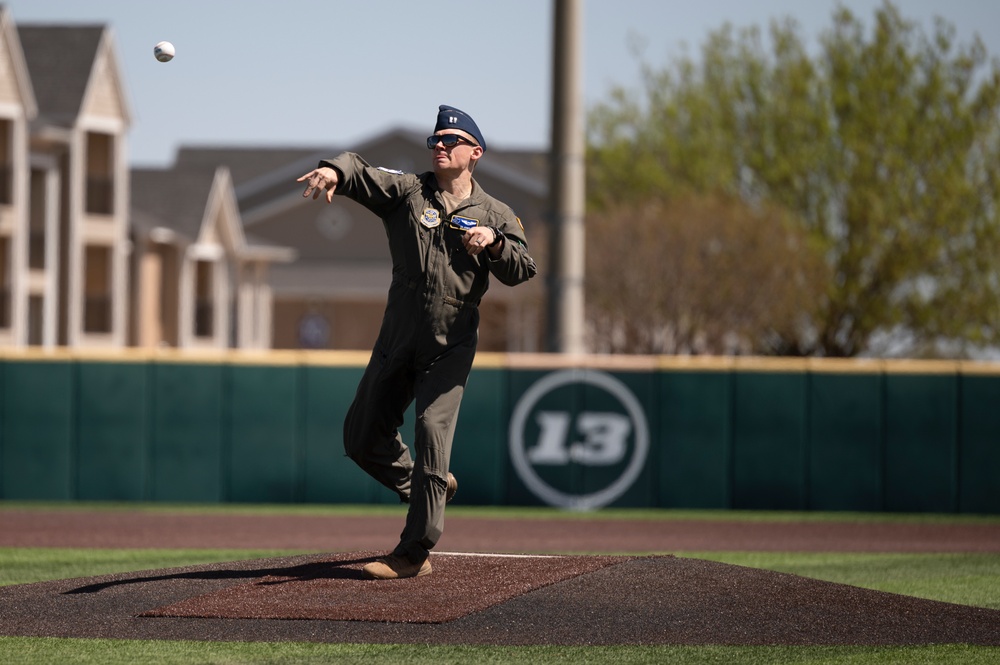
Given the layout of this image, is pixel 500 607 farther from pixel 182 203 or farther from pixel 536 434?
pixel 182 203

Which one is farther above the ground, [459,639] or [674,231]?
[674,231]

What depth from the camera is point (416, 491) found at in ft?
24.9

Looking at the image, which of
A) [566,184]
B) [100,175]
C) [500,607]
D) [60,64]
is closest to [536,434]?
[566,184]

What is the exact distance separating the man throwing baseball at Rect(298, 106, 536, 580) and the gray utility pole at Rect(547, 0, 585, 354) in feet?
32.6

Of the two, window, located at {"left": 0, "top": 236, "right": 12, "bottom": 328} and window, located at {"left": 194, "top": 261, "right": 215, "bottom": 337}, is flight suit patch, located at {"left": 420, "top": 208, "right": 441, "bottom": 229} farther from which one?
window, located at {"left": 194, "top": 261, "right": 215, "bottom": 337}

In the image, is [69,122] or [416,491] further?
[69,122]

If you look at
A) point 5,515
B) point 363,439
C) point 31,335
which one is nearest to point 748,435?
point 5,515

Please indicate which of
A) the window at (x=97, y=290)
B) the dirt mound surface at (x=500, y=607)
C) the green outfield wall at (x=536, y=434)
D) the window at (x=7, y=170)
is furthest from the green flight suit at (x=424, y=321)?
the window at (x=97, y=290)

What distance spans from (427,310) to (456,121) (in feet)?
3.19

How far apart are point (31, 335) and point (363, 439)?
27163 mm

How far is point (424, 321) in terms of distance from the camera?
7621 millimetres

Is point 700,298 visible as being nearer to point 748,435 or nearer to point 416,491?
point 748,435

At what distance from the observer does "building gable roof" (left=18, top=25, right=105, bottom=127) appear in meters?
34.1

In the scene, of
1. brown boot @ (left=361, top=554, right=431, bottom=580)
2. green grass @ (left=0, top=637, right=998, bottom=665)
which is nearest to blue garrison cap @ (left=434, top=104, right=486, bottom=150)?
brown boot @ (left=361, top=554, right=431, bottom=580)
